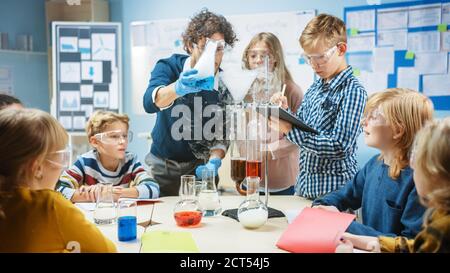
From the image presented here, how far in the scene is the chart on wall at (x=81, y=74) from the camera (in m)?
3.10

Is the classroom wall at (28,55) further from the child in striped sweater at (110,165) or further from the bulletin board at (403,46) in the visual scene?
the bulletin board at (403,46)

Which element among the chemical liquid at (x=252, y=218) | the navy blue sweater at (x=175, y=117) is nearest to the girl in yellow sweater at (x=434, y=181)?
the chemical liquid at (x=252, y=218)

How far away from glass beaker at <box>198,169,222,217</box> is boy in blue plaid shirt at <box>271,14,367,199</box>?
13.1 inches

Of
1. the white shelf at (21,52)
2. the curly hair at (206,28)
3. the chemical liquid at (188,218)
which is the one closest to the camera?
the chemical liquid at (188,218)

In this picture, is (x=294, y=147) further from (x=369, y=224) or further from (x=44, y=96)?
(x=44, y=96)

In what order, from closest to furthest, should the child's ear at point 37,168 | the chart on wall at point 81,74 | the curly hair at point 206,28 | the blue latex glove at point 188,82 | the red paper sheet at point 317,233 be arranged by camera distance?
the child's ear at point 37,168 → the red paper sheet at point 317,233 → the blue latex glove at point 188,82 → the curly hair at point 206,28 → the chart on wall at point 81,74

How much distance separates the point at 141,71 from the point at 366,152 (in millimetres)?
1539

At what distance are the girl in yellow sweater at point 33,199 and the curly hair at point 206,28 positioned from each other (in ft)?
3.89

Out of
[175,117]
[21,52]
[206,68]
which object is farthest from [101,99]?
[206,68]

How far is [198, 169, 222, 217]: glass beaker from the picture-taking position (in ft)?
4.91

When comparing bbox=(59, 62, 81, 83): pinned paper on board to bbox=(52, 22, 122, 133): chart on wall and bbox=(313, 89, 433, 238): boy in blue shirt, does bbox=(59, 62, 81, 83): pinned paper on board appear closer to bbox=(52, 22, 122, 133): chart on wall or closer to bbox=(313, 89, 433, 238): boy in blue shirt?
bbox=(52, 22, 122, 133): chart on wall

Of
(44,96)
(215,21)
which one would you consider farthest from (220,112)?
(44,96)

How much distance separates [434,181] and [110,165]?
4.49ft
